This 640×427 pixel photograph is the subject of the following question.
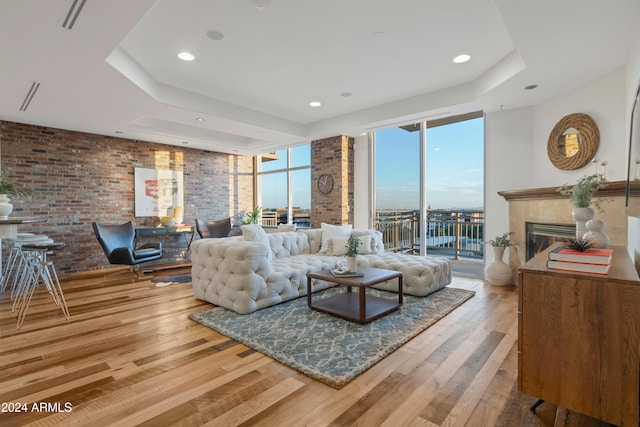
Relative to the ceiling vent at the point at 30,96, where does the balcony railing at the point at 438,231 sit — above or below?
below

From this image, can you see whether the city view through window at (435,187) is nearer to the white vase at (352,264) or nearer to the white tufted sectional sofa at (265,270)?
the white tufted sectional sofa at (265,270)

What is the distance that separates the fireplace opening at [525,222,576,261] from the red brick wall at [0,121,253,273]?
20.9 ft

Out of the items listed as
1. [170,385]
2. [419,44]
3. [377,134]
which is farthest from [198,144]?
[170,385]

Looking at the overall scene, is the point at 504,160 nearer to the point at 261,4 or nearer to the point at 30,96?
the point at 261,4

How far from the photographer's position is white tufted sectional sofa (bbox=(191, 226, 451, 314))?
3.21 meters

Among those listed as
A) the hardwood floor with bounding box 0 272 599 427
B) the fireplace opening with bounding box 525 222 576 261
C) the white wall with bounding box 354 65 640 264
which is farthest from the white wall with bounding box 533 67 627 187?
the hardwood floor with bounding box 0 272 599 427

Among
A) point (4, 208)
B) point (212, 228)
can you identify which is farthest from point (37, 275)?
point (212, 228)

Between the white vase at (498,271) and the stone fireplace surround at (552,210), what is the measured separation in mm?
143

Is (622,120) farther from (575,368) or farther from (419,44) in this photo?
(575,368)

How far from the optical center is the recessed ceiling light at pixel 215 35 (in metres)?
2.96

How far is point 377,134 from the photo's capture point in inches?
247

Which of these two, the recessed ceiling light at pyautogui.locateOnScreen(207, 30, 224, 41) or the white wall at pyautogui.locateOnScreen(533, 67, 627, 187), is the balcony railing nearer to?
the white wall at pyautogui.locateOnScreen(533, 67, 627, 187)

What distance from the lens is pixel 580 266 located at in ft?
5.13

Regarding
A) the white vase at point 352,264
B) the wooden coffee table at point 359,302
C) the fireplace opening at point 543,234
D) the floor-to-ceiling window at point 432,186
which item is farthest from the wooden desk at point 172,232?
the fireplace opening at point 543,234
